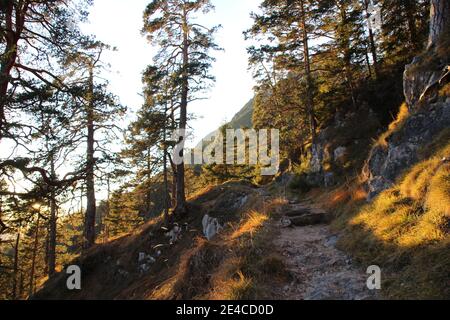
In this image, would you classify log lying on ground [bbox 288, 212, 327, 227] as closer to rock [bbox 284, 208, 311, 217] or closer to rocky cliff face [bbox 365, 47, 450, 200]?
rock [bbox 284, 208, 311, 217]

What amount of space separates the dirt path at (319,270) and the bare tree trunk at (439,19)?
26.6 ft

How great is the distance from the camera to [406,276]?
4824mm

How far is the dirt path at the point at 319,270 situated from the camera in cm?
526

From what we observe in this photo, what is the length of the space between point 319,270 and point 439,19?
10.2m

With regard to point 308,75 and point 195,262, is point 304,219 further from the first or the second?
point 308,75

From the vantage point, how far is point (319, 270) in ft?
21.2

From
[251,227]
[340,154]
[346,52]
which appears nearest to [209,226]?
[251,227]

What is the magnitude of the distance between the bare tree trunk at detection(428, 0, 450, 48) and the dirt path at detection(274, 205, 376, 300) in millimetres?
8121

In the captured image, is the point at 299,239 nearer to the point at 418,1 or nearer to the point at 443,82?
the point at 443,82

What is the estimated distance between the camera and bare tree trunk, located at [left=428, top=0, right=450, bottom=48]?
35.0ft

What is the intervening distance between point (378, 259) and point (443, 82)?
6.66 meters

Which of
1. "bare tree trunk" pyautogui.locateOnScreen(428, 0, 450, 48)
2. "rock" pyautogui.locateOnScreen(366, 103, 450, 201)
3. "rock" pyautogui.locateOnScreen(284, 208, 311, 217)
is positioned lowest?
"rock" pyautogui.locateOnScreen(284, 208, 311, 217)

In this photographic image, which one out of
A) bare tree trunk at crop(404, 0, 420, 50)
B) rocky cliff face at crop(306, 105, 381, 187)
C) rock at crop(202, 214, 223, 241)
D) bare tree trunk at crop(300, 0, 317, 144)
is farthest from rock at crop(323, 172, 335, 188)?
bare tree trunk at crop(404, 0, 420, 50)

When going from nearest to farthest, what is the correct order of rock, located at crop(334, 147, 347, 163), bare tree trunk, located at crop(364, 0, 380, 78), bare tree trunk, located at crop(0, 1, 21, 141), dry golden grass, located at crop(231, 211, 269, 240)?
1. bare tree trunk, located at crop(0, 1, 21, 141)
2. dry golden grass, located at crop(231, 211, 269, 240)
3. rock, located at crop(334, 147, 347, 163)
4. bare tree trunk, located at crop(364, 0, 380, 78)
